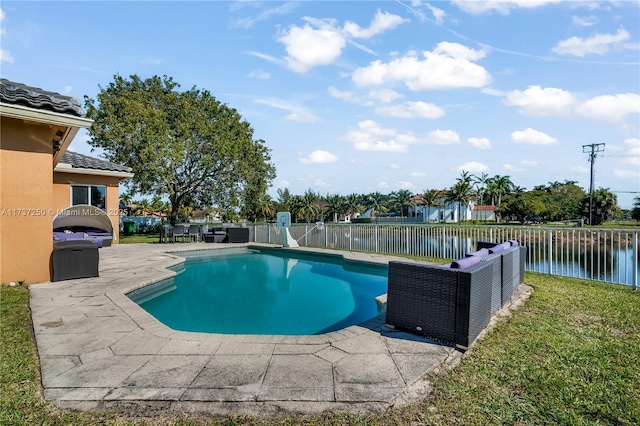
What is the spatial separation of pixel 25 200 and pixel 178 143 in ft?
38.6

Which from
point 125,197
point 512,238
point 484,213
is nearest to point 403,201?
point 484,213

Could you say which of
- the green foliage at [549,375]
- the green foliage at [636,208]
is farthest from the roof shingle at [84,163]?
the green foliage at [636,208]

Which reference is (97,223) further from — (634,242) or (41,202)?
(634,242)

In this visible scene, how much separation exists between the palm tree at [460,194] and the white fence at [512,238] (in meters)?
35.9

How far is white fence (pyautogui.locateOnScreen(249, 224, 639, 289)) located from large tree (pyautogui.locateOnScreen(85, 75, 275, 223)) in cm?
727

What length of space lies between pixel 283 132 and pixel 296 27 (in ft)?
18.0

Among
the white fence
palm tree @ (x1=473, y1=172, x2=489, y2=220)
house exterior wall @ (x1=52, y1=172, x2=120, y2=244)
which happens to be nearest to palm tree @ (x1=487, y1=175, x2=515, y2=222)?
palm tree @ (x1=473, y1=172, x2=489, y2=220)

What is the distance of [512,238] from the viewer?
819cm

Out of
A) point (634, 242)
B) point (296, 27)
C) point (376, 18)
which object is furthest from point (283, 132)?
point (634, 242)

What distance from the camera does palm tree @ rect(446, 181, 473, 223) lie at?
45594 mm

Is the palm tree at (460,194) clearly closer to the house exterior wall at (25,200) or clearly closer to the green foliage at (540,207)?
the green foliage at (540,207)

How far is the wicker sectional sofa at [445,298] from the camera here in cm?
304

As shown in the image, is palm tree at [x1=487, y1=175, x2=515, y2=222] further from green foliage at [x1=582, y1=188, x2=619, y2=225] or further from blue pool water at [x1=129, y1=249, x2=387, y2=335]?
blue pool water at [x1=129, y1=249, x2=387, y2=335]

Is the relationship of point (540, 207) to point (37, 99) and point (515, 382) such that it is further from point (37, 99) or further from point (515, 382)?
point (37, 99)
